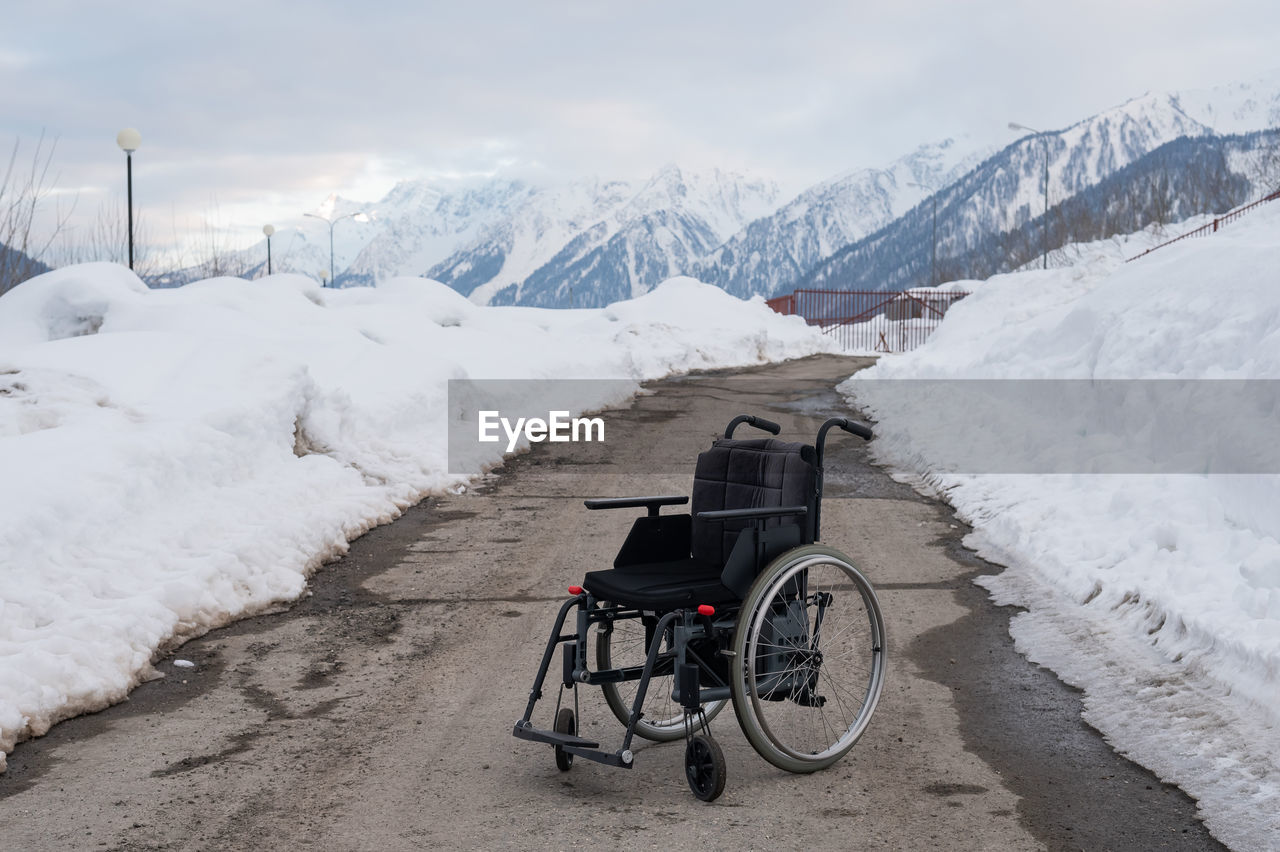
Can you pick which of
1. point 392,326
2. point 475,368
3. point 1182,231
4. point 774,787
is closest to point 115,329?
point 475,368

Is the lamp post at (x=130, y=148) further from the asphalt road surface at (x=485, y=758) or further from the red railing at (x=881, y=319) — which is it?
the red railing at (x=881, y=319)

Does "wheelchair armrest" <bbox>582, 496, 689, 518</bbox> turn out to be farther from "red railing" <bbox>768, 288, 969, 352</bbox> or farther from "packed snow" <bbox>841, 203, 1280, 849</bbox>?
"red railing" <bbox>768, 288, 969, 352</bbox>

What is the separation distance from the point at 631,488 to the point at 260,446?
4.18 meters

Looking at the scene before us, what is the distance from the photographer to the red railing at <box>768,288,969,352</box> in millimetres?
53875

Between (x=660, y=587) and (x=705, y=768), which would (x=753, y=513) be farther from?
(x=705, y=768)

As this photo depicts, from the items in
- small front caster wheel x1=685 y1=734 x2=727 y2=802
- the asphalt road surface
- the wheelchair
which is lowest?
the asphalt road surface

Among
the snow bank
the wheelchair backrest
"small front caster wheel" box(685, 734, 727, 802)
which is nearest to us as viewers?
"small front caster wheel" box(685, 734, 727, 802)

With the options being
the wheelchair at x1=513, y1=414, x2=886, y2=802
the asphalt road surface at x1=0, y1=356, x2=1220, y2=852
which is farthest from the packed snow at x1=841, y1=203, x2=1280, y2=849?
the wheelchair at x1=513, y1=414, x2=886, y2=802

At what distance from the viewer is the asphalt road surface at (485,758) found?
4.17 m

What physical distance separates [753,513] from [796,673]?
31.8 inches

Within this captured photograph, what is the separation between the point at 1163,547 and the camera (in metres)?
7.59

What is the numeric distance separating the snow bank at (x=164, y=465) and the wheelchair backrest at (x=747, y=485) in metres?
3.26

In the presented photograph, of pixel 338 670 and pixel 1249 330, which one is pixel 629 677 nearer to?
pixel 338 670

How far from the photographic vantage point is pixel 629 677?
491 cm
